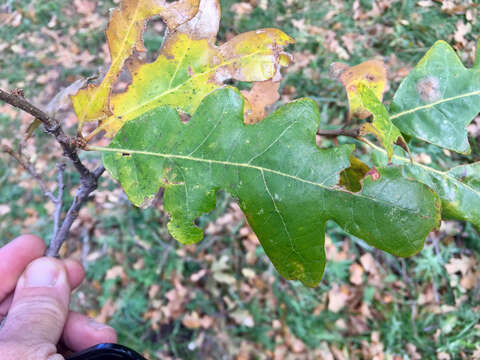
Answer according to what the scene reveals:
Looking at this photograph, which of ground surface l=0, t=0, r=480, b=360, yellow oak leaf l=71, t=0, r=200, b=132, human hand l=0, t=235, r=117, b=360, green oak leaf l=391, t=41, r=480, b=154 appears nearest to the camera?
yellow oak leaf l=71, t=0, r=200, b=132

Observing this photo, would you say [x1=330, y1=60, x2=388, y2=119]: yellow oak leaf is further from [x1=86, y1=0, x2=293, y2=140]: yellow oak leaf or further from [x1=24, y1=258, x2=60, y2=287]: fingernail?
[x1=24, y1=258, x2=60, y2=287]: fingernail

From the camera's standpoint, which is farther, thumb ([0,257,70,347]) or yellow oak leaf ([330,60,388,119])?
thumb ([0,257,70,347])

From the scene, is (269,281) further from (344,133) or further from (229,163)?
(229,163)

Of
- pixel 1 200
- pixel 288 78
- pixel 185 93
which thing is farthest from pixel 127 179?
pixel 1 200

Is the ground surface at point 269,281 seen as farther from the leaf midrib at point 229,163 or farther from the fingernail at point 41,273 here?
the leaf midrib at point 229,163

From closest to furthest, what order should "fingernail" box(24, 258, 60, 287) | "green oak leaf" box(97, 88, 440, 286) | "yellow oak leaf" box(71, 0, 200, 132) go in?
"green oak leaf" box(97, 88, 440, 286), "yellow oak leaf" box(71, 0, 200, 132), "fingernail" box(24, 258, 60, 287)

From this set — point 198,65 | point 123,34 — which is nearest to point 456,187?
point 198,65

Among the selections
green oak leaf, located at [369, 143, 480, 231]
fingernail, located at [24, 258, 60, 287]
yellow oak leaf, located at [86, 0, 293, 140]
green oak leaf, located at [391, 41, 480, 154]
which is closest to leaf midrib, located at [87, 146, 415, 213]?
yellow oak leaf, located at [86, 0, 293, 140]
